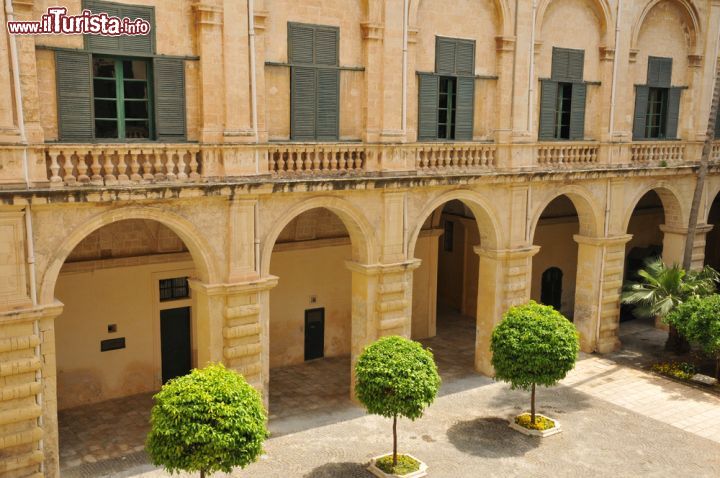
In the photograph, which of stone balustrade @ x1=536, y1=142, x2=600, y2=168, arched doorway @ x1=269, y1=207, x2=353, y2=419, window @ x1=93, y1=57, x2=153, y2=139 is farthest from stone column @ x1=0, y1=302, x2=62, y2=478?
stone balustrade @ x1=536, y1=142, x2=600, y2=168

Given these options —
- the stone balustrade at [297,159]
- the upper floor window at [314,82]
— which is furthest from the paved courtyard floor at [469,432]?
the upper floor window at [314,82]

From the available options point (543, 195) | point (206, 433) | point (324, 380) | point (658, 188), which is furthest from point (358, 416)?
point (658, 188)

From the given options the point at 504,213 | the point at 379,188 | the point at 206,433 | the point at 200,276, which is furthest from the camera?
the point at 504,213

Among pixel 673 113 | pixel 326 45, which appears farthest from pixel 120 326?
pixel 673 113

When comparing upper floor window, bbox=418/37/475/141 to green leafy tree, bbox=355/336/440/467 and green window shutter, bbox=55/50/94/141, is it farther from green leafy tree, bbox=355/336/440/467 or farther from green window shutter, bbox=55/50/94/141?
green window shutter, bbox=55/50/94/141

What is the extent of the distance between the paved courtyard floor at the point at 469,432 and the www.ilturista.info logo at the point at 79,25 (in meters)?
9.37

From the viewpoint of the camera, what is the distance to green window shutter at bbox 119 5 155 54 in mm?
A: 14867

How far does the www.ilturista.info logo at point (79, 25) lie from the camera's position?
1351 centimetres

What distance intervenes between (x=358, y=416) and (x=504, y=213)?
736cm

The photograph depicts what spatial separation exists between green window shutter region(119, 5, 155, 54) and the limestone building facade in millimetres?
51

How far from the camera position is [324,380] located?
21719mm

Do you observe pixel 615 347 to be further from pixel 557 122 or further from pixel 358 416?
pixel 358 416

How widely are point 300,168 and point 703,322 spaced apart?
42.2 feet

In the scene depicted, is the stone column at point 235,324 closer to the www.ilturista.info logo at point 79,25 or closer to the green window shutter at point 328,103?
the green window shutter at point 328,103
